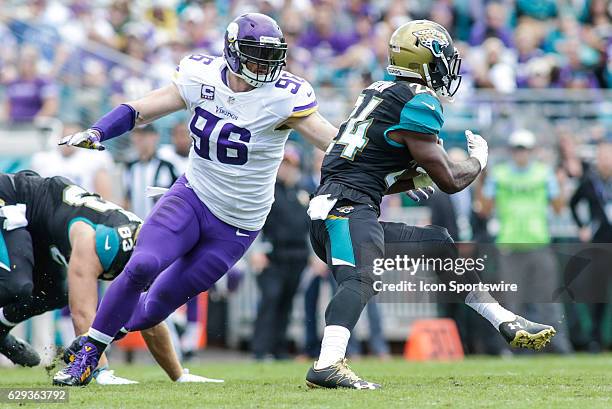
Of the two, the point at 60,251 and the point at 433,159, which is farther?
the point at 60,251

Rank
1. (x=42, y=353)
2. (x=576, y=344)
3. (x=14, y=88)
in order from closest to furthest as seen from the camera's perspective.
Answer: (x=42, y=353) → (x=576, y=344) → (x=14, y=88)

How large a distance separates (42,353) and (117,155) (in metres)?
2.97

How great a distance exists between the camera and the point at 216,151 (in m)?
6.55

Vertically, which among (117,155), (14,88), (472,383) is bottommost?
(472,383)

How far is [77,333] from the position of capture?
6.75 m

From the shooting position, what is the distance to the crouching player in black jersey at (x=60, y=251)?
6676mm

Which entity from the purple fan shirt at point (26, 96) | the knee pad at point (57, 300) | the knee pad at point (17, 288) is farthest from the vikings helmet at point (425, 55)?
the purple fan shirt at point (26, 96)

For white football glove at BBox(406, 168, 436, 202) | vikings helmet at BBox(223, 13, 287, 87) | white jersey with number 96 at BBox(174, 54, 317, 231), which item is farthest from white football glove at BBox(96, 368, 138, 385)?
white football glove at BBox(406, 168, 436, 202)

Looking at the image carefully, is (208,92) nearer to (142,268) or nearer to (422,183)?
(142,268)

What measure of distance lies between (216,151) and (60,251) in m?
1.25

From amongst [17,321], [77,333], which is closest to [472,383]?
[77,333]

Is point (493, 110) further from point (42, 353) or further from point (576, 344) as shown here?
point (42, 353)

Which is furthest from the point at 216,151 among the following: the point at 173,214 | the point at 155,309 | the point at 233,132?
the point at 155,309

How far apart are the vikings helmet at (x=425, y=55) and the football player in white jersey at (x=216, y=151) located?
2.07ft
